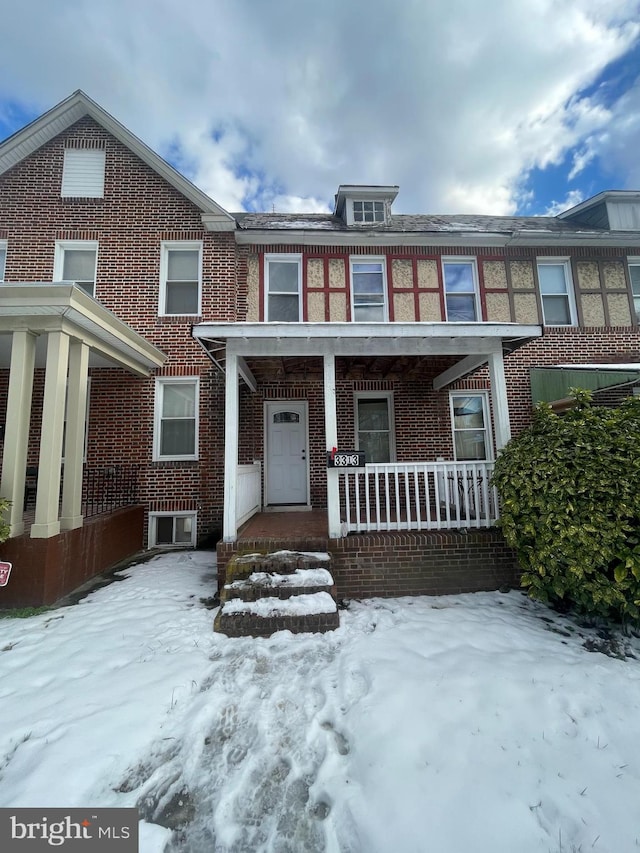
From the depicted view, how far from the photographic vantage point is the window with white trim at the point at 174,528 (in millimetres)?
7020

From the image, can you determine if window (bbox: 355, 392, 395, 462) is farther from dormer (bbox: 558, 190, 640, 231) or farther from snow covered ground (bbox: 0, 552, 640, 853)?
dormer (bbox: 558, 190, 640, 231)

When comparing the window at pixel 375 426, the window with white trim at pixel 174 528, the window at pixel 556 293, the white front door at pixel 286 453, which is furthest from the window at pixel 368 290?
the window with white trim at pixel 174 528

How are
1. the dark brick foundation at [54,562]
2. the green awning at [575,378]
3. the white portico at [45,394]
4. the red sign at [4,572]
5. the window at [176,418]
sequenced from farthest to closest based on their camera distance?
the window at [176,418], the green awning at [575,378], the white portico at [45,394], the dark brick foundation at [54,562], the red sign at [4,572]

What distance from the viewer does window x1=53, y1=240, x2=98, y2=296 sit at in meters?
7.58

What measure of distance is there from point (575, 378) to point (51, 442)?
8677 mm

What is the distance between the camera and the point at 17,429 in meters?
4.43

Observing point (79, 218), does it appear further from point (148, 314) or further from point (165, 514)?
point (165, 514)

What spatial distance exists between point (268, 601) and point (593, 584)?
320cm

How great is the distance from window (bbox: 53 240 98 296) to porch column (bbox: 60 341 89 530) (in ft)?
10.8

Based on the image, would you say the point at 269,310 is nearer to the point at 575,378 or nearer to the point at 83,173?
the point at 83,173

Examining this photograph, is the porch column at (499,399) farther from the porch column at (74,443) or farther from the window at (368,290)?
the porch column at (74,443)

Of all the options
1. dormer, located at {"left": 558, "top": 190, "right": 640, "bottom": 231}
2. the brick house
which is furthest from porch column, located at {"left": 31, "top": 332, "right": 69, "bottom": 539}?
dormer, located at {"left": 558, "top": 190, "right": 640, "bottom": 231}

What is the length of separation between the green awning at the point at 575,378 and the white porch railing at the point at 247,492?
5.35 m

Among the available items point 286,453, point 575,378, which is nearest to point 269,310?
point 286,453
